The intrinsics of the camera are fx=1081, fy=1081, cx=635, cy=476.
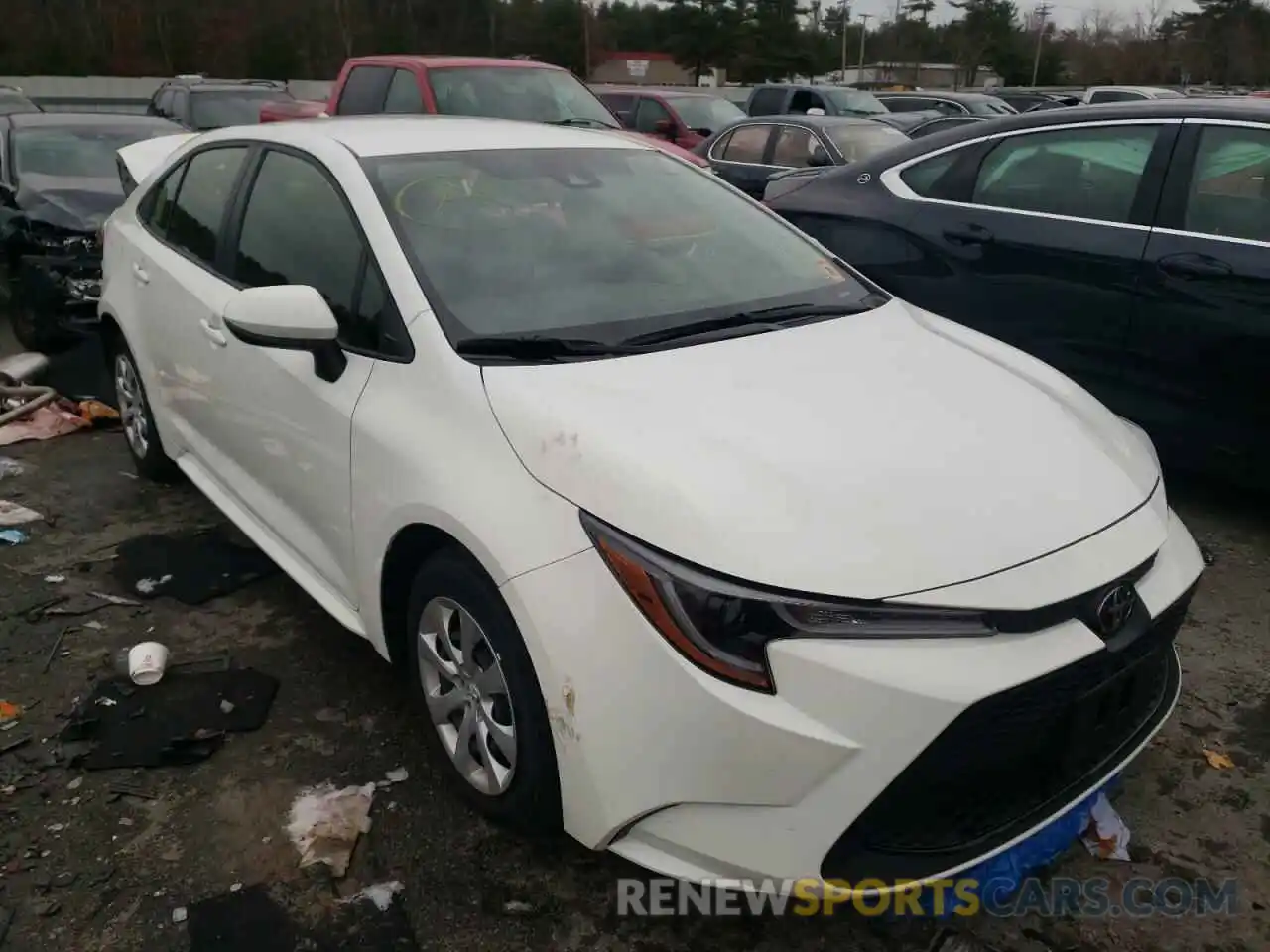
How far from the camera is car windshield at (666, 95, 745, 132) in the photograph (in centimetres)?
1402

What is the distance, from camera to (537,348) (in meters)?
2.61

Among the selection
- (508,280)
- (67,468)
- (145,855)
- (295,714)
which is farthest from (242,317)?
(67,468)

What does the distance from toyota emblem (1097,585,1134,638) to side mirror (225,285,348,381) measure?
75.2 inches

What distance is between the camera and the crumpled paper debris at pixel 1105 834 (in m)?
2.56

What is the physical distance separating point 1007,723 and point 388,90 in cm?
859

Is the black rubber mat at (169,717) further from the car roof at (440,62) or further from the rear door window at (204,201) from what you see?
the car roof at (440,62)

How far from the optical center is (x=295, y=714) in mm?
3131

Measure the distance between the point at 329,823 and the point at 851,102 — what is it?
16040mm

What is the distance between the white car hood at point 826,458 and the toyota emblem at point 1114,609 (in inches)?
5.0

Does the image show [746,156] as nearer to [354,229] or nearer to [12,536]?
[12,536]

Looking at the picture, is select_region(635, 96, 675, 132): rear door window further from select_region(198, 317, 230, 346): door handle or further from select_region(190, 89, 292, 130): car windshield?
select_region(198, 317, 230, 346): door handle

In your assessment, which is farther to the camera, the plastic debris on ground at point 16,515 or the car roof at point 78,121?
the car roof at point 78,121

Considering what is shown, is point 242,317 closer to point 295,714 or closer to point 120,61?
point 295,714

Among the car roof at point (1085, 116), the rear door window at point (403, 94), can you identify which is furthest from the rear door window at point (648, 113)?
the car roof at point (1085, 116)
